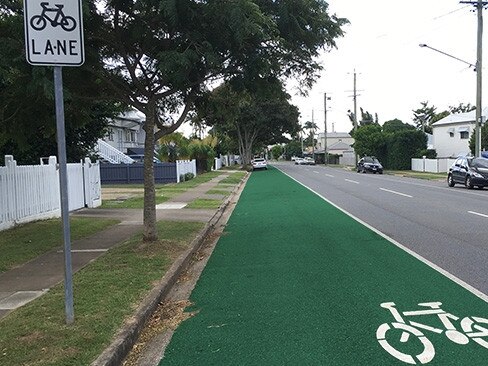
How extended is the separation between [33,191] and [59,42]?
30.6 ft

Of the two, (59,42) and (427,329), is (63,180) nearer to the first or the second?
(59,42)

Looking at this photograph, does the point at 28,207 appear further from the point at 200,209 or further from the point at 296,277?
the point at 296,277

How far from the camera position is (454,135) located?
5491 centimetres

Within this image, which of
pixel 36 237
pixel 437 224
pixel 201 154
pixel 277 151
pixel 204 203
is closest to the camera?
pixel 36 237

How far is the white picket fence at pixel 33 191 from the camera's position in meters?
12.0

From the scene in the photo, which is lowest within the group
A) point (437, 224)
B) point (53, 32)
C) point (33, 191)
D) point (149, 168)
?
point (437, 224)

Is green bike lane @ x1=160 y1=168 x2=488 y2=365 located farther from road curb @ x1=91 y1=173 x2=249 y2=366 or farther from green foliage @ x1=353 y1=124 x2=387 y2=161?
green foliage @ x1=353 y1=124 x2=387 y2=161

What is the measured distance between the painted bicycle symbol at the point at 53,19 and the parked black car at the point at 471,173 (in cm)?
2336

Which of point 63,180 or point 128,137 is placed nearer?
point 63,180

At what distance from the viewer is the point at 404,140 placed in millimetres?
51781

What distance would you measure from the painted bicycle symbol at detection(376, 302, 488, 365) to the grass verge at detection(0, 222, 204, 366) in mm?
2601

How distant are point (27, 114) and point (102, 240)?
9.75ft

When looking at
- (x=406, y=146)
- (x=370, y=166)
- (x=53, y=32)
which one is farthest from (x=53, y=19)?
(x=406, y=146)

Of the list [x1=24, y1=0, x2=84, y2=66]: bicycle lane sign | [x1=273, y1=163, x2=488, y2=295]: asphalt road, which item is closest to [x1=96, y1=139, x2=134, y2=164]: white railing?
[x1=273, y1=163, x2=488, y2=295]: asphalt road
